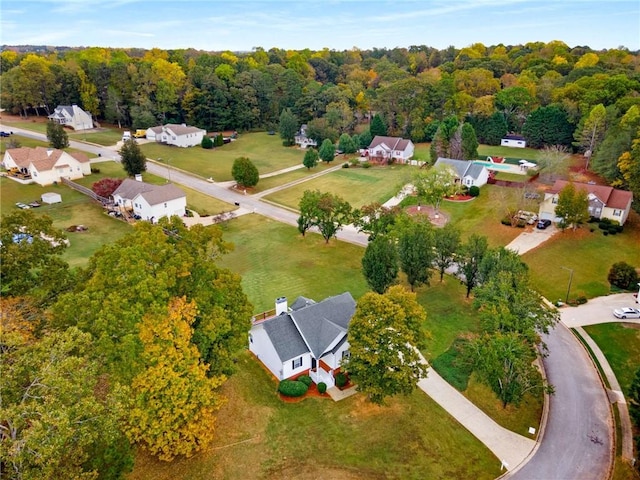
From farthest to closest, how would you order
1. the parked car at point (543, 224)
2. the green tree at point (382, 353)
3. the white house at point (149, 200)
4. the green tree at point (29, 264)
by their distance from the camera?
1. the white house at point (149, 200)
2. the parked car at point (543, 224)
3. the green tree at point (382, 353)
4. the green tree at point (29, 264)

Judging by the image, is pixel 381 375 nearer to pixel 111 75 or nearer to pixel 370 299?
pixel 370 299

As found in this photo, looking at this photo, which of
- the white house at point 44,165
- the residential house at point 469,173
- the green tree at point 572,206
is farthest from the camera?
the residential house at point 469,173

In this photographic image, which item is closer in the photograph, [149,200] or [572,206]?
A: [572,206]

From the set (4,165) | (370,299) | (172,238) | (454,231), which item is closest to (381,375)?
(370,299)

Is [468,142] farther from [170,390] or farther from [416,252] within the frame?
[170,390]

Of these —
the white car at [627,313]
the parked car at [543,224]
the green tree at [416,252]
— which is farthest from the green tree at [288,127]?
the white car at [627,313]

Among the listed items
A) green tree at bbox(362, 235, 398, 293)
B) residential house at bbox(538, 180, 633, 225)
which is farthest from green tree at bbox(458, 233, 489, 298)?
residential house at bbox(538, 180, 633, 225)

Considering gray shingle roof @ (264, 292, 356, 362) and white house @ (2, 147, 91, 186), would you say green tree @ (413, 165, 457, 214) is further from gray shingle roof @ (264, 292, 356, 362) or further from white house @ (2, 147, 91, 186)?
white house @ (2, 147, 91, 186)

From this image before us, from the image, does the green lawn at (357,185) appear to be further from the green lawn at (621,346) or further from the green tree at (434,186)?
the green lawn at (621,346)

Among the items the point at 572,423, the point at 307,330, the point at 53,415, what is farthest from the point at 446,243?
the point at 53,415
